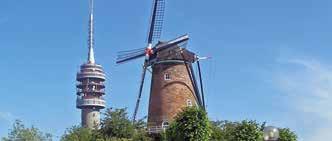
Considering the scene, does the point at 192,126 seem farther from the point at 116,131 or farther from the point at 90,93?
the point at 90,93

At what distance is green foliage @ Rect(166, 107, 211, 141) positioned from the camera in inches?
2112

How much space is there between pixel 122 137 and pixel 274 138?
4452cm

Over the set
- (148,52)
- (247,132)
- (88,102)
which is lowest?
(247,132)

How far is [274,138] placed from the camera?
62.5 feet

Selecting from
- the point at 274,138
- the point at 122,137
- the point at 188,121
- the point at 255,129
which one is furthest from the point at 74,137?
the point at 274,138

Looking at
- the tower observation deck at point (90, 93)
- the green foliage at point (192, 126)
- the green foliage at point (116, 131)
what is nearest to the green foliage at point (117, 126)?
the green foliage at point (116, 131)

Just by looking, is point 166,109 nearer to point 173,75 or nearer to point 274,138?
point 173,75

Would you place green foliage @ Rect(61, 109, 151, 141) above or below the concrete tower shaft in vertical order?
below

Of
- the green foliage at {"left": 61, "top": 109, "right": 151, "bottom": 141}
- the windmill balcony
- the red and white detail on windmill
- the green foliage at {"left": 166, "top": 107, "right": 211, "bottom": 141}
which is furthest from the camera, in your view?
the windmill balcony

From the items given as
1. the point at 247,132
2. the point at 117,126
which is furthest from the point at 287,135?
the point at 117,126

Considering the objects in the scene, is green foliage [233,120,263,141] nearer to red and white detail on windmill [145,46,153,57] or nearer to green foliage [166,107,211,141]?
green foliage [166,107,211,141]

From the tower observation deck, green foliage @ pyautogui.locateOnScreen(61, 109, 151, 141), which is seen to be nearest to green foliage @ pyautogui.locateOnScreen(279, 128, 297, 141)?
green foliage @ pyautogui.locateOnScreen(61, 109, 151, 141)

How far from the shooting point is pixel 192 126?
54.0 m

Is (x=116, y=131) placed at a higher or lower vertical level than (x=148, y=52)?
lower
